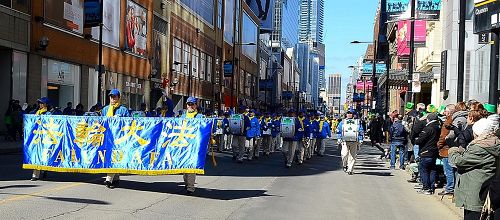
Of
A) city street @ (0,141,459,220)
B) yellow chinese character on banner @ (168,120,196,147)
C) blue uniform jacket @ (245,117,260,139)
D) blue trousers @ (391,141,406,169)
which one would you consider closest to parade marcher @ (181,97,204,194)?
city street @ (0,141,459,220)

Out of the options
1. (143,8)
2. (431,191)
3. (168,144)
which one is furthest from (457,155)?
(143,8)

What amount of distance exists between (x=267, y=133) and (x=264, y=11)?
88.6 meters

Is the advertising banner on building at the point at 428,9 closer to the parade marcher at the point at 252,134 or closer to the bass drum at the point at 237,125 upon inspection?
the parade marcher at the point at 252,134

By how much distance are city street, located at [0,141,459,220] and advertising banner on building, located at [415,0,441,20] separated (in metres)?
12.7

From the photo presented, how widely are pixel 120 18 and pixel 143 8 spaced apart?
Answer: 184 inches

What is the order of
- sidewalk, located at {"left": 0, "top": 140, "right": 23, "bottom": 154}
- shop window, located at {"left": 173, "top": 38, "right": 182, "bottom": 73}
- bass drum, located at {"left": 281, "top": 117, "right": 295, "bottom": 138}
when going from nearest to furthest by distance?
1. bass drum, located at {"left": 281, "top": 117, "right": 295, "bottom": 138}
2. sidewalk, located at {"left": 0, "top": 140, "right": 23, "bottom": 154}
3. shop window, located at {"left": 173, "top": 38, "right": 182, "bottom": 73}

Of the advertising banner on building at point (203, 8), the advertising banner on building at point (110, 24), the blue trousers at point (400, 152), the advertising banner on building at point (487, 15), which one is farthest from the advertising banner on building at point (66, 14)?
the advertising banner on building at point (487, 15)

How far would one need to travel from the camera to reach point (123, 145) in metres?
11.8

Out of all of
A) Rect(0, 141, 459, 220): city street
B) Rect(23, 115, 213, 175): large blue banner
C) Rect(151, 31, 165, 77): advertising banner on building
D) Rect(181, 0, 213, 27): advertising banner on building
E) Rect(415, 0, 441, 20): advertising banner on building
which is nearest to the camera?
Rect(0, 141, 459, 220): city street

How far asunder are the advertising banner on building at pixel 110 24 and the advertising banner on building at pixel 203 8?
1559cm

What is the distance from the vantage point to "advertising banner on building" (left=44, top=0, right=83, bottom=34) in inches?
1247

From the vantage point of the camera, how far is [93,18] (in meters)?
32.8

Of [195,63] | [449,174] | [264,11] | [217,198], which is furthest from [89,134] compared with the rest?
[264,11]

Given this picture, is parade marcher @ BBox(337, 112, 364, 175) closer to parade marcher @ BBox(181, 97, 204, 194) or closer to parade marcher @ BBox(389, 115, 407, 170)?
parade marcher @ BBox(389, 115, 407, 170)
